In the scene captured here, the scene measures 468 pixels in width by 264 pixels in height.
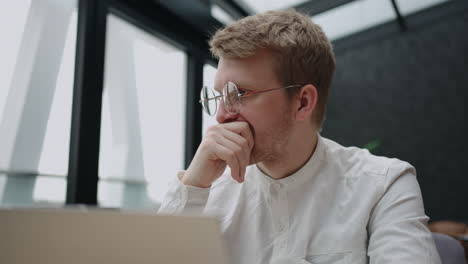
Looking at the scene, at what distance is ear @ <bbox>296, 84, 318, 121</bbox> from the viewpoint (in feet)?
4.13

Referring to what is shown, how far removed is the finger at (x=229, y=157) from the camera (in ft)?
3.58

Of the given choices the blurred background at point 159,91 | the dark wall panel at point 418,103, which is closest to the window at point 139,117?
the blurred background at point 159,91

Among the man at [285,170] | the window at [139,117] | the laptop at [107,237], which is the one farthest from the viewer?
the window at [139,117]

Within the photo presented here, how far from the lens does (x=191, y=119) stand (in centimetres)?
351

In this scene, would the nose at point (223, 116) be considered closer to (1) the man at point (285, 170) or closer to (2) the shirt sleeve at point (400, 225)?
(1) the man at point (285, 170)

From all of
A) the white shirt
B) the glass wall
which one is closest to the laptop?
the white shirt

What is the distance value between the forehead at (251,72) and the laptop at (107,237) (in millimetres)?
903

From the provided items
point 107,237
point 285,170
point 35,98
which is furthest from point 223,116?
point 35,98

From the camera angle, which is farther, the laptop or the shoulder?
the shoulder

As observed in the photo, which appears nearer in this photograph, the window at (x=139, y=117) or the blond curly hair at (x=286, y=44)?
the blond curly hair at (x=286, y=44)

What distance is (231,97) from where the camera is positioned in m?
1.18

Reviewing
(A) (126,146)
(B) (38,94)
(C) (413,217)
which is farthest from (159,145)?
(C) (413,217)

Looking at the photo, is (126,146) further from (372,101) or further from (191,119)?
(372,101)

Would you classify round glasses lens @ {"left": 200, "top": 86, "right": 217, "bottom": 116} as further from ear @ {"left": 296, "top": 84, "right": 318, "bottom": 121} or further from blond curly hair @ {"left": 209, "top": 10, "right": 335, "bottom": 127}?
ear @ {"left": 296, "top": 84, "right": 318, "bottom": 121}
